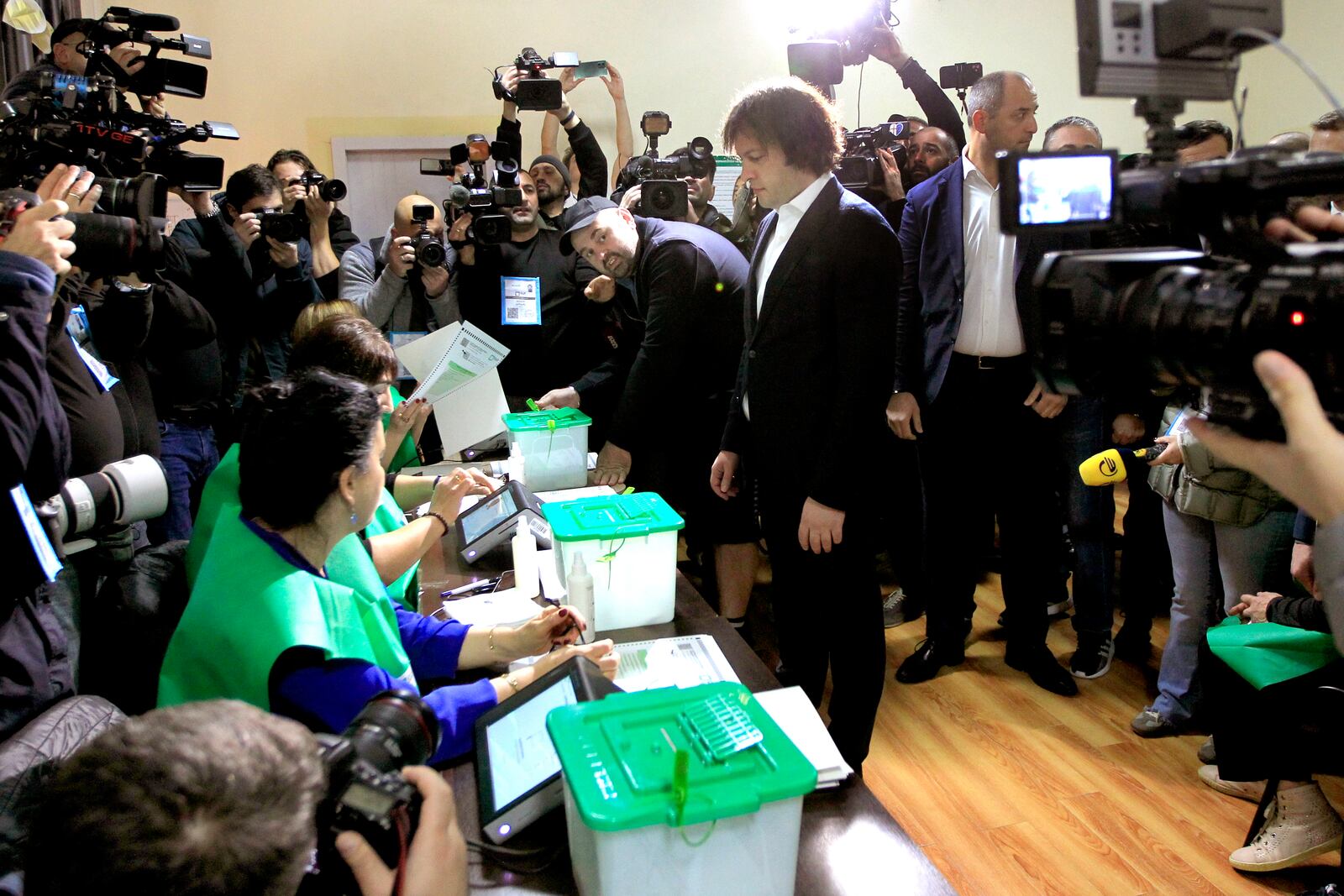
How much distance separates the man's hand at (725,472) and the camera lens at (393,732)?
1380 mm

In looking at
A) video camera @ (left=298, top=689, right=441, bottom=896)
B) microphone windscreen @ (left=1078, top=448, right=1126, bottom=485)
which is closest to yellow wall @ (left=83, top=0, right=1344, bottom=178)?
microphone windscreen @ (left=1078, top=448, right=1126, bottom=485)

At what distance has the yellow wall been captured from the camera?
16.0 ft

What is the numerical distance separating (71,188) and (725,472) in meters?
1.44

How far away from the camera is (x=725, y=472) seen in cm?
228

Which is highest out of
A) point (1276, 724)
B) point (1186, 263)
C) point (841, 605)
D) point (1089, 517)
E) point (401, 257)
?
point (401, 257)

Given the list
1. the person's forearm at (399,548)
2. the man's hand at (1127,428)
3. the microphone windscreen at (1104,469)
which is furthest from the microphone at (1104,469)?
the person's forearm at (399,548)

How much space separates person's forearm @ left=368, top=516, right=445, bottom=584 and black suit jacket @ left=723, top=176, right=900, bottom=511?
764 mm

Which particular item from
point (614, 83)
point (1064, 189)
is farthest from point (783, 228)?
point (614, 83)

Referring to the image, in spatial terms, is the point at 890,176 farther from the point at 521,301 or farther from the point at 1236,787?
the point at 1236,787

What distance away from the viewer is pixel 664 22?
5320 mm

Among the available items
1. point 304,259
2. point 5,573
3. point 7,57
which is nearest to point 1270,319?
point 5,573

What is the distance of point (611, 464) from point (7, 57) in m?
2.75

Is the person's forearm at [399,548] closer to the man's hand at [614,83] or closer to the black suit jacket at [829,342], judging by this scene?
the black suit jacket at [829,342]

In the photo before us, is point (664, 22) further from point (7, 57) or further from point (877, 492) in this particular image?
point (877, 492)
